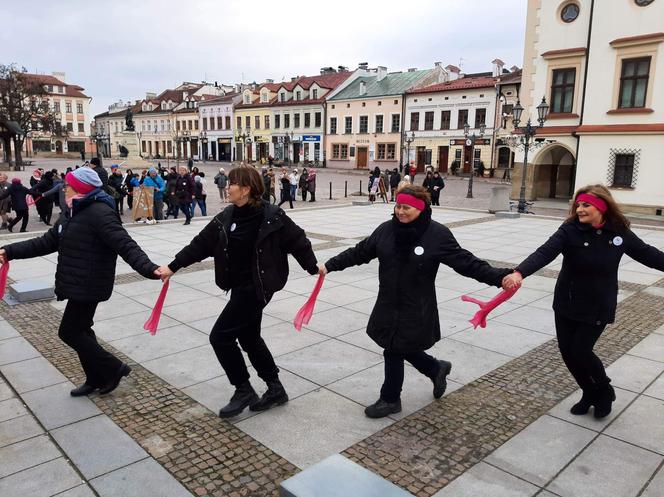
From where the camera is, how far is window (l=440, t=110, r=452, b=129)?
4669 centimetres

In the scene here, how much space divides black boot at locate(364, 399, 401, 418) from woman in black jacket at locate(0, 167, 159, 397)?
1.89 meters

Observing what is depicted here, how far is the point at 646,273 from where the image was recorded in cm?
934

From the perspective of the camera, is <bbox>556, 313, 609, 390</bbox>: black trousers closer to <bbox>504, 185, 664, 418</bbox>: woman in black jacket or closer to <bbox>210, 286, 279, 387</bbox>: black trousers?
<bbox>504, 185, 664, 418</bbox>: woman in black jacket

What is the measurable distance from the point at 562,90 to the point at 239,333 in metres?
24.1

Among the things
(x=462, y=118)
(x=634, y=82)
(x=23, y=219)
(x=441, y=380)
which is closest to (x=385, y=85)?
(x=462, y=118)

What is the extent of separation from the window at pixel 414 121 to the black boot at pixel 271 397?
155 ft

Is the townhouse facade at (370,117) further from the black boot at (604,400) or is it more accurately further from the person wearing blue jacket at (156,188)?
the black boot at (604,400)

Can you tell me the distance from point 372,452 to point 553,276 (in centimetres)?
650

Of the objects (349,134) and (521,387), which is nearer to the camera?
(521,387)

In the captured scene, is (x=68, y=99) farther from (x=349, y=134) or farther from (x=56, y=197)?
(x=56, y=197)

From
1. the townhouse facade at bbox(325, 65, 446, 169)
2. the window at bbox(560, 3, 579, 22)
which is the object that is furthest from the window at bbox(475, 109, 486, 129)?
the window at bbox(560, 3, 579, 22)

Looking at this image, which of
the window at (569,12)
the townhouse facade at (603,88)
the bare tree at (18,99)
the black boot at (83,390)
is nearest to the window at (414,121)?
the townhouse facade at (603,88)

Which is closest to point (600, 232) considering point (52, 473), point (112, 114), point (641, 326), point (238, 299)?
point (238, 299)

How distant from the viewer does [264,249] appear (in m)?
3.76
